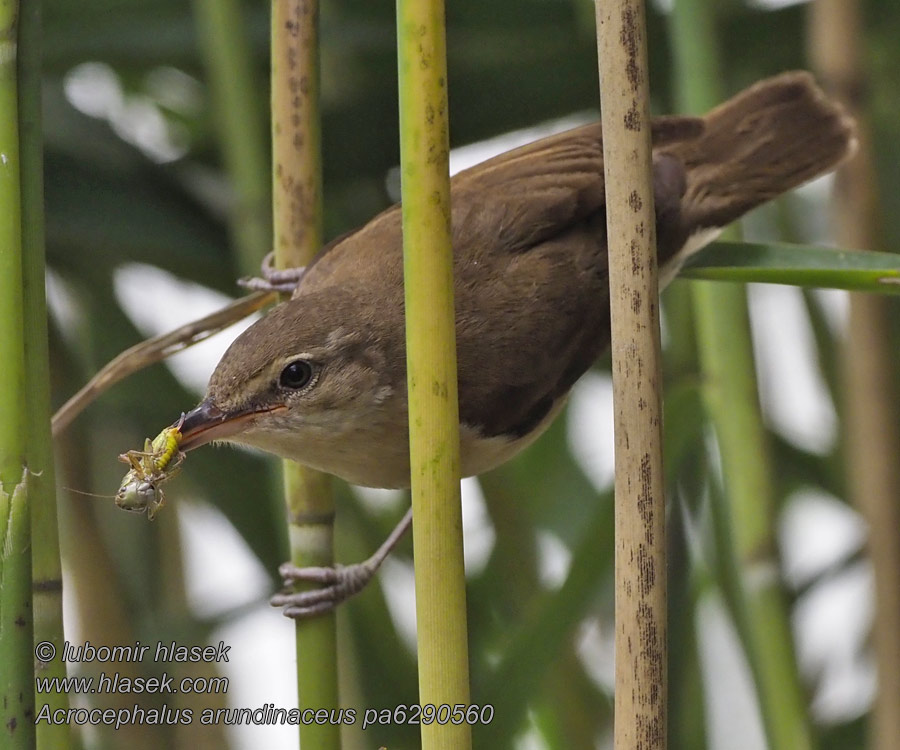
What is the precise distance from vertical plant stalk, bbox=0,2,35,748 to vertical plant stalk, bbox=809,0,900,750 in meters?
1.08

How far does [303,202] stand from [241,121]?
29cm

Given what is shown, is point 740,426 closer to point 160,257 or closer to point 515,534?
point 515,534

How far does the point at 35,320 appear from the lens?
77cm

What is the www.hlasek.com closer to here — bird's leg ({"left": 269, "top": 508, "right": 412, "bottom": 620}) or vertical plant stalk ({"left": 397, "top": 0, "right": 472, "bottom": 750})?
bird's leg ({"left": 269, "top": 508, "right": 412, "bottom": 620})

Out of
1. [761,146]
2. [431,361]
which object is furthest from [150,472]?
[761,146]

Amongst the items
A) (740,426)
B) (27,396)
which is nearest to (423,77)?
(27,396)

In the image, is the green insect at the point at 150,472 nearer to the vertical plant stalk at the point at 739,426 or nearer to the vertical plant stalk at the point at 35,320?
the vertical plant stalk at the point at 35,320

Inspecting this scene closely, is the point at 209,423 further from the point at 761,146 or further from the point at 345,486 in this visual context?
the point at 761,146

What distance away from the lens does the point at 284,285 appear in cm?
127

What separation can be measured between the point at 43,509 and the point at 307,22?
572 millimetres

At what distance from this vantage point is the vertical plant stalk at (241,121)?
4.42 feet

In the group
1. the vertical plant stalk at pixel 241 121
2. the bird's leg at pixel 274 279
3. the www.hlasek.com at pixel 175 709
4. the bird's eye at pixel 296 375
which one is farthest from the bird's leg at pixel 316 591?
the vertical plant stalk at pixel 241 121

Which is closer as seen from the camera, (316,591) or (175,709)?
(316,591)

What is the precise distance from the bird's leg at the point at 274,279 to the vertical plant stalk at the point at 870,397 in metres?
0.76
